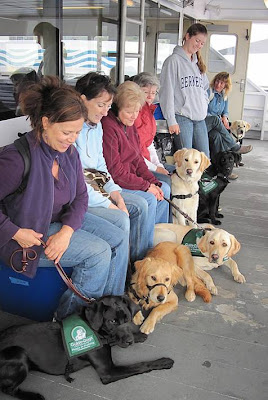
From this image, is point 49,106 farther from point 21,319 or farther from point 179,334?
point 179,334

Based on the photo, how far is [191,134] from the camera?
14.4ft

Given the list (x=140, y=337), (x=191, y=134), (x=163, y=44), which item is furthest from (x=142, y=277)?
(x=163, y=44)

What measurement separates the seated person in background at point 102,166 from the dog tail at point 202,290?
1.39 feet

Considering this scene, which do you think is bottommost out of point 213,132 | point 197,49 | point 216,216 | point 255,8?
point 216,216

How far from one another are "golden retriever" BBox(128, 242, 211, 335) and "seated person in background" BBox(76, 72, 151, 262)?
216 millimetres

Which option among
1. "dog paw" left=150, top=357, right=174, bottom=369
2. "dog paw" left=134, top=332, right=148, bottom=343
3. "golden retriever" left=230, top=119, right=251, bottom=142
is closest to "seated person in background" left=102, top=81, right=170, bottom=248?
"dog paw" left=134, top=332, right=148, bottom=343

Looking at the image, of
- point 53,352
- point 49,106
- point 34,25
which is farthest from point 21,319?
point 34,25

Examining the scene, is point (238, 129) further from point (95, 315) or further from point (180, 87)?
point (95, 315)

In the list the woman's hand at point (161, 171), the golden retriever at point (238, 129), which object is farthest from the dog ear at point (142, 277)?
the golden retriever at point (238, 129)

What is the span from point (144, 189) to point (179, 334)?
1108 millimetres

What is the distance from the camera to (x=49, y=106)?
2012 mm

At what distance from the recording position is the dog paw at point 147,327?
239 cm

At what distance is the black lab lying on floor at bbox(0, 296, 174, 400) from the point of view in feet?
6.21

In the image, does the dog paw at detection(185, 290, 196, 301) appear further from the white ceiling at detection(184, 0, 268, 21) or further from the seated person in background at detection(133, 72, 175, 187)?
the white ceiling at detection(184, 0, 268, 21)
